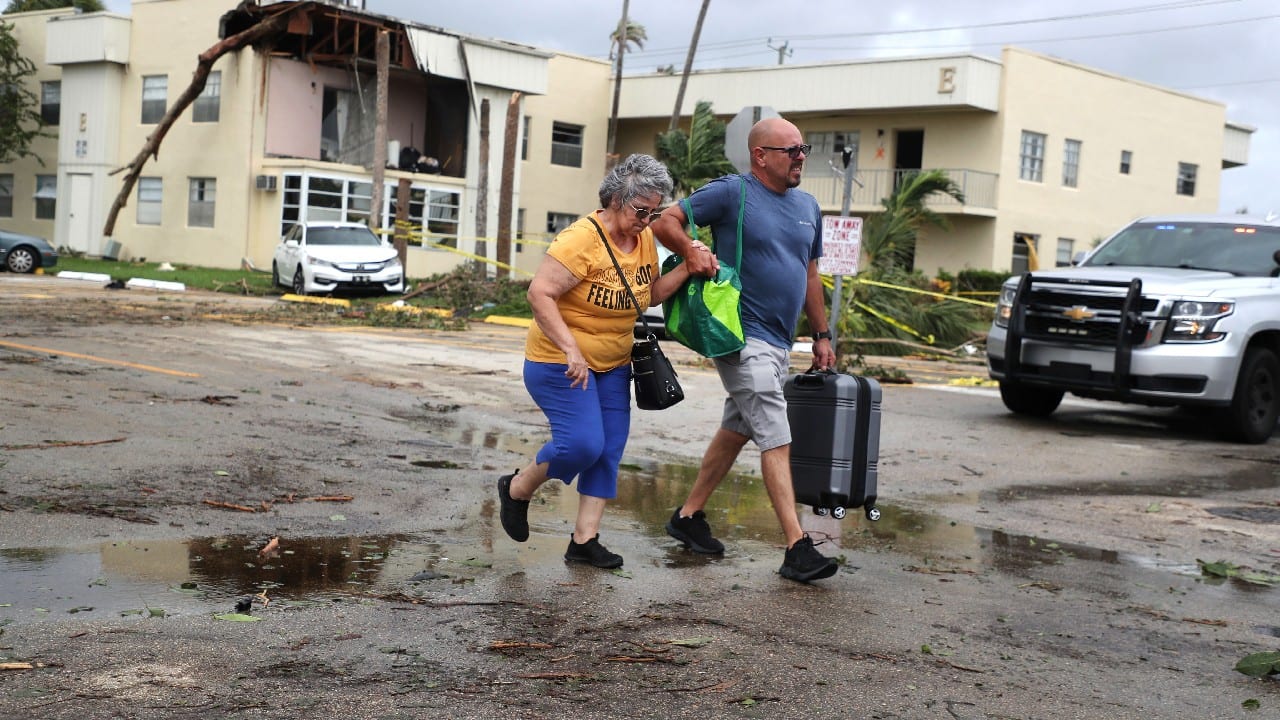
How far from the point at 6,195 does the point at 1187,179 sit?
38448 mm

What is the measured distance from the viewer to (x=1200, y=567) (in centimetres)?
687

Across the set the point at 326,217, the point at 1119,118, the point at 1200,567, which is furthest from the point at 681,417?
the point at 1119,118

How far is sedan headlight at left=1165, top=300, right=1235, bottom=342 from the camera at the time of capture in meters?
11.4

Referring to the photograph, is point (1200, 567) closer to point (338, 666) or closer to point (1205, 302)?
point (338, 666)

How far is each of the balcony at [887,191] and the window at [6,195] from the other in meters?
25.7

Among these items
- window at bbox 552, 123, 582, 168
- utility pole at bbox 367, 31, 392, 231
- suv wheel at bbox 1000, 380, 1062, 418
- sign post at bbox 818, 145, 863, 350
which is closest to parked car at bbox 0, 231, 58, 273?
utility pole at bbox 367, 31, 392, 231

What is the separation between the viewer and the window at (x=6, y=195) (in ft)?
148

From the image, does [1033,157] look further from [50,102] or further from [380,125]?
[50,102]

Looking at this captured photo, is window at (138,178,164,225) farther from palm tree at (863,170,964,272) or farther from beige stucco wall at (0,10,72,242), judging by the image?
palm tree at (863,170,964,272)

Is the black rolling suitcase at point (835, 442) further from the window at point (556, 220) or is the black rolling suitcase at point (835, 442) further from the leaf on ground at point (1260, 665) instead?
the window at point (556, 220)

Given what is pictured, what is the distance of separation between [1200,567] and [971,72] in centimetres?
3245

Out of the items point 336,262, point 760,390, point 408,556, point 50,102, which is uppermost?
point 50,102

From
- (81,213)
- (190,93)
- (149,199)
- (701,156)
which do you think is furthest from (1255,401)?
(81,213)

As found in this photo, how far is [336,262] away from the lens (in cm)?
2691
